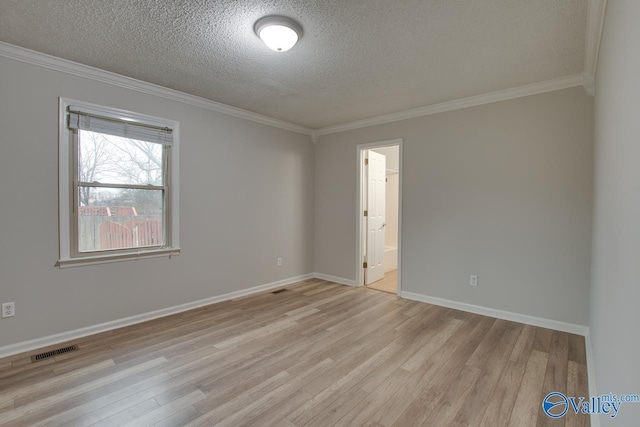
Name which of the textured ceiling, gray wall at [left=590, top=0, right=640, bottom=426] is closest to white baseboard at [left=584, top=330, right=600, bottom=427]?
gray wall at [left=590, top=0, right=640, bottom=426]

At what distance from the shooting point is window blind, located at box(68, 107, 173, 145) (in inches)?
111

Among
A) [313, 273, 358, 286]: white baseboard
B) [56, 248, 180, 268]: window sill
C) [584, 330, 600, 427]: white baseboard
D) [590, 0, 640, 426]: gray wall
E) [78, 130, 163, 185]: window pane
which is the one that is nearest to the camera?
[590, 0, 640, 426]: gray wall

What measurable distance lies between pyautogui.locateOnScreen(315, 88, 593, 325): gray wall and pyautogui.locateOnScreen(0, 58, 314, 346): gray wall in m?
1.70

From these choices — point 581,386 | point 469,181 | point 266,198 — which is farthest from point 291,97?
point 581,386

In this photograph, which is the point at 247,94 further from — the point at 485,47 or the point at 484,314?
the point at 484,314

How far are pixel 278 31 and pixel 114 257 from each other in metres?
2.62

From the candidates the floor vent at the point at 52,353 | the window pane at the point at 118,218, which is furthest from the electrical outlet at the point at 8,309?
the window pane at the point at 118,218

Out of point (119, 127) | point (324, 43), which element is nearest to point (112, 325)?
point (119, 127)

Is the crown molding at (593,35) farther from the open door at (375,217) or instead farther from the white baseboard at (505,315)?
the open door at (375,217)

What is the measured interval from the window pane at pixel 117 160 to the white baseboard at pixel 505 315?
3.48 metres

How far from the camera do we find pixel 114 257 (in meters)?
3.06

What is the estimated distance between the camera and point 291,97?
11.8 ft

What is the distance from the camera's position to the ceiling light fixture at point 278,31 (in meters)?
2.10

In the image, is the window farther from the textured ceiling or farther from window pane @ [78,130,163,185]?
the textured ceiling
